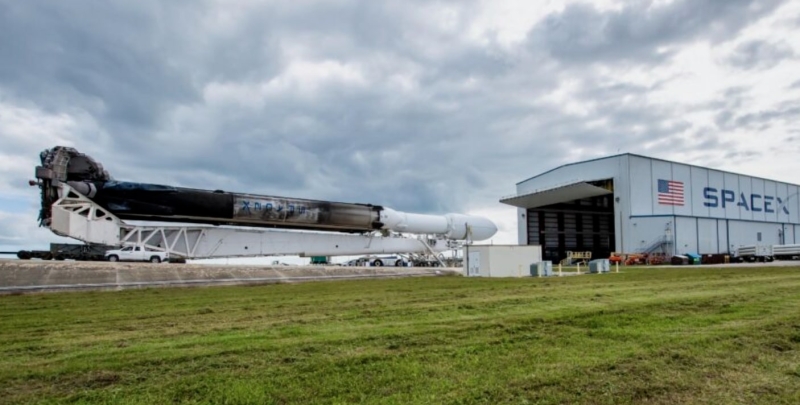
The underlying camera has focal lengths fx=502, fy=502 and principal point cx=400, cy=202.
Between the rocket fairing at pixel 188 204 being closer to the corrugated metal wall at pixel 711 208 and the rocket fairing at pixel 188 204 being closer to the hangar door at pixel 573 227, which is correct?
the hangar door at pixel 573 227

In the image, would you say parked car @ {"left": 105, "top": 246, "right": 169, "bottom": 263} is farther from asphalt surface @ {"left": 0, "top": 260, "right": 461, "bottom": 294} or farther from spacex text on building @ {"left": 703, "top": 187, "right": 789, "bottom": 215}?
spacex text on building @ {"left": 703, "top": 187, "right": 789, "bottom": 215}

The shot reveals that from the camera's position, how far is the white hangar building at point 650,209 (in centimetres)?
4581

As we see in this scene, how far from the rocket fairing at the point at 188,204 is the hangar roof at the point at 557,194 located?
18303 millimetres

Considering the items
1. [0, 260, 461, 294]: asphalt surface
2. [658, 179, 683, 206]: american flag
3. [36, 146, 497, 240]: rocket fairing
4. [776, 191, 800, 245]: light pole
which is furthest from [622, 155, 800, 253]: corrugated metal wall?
[0, 260, 461, 294]: asphalt surface

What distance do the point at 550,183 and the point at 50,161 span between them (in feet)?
142

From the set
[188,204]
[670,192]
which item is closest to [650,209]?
[670,192]

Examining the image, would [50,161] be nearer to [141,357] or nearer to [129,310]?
[129,310]

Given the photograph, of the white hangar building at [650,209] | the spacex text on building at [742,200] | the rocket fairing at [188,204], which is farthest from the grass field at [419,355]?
the spacex text on building at [742,200]

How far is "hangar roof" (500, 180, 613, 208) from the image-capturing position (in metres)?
44.0

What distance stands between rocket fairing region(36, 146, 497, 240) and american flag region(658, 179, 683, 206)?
2927cm

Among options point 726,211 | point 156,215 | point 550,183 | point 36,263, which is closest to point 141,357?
point 36,263

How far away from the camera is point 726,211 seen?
2098 inches

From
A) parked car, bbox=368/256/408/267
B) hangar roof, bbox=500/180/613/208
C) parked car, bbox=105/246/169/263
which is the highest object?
hangar roof, bbox=500/180/613/208

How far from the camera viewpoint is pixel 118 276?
18.8m
